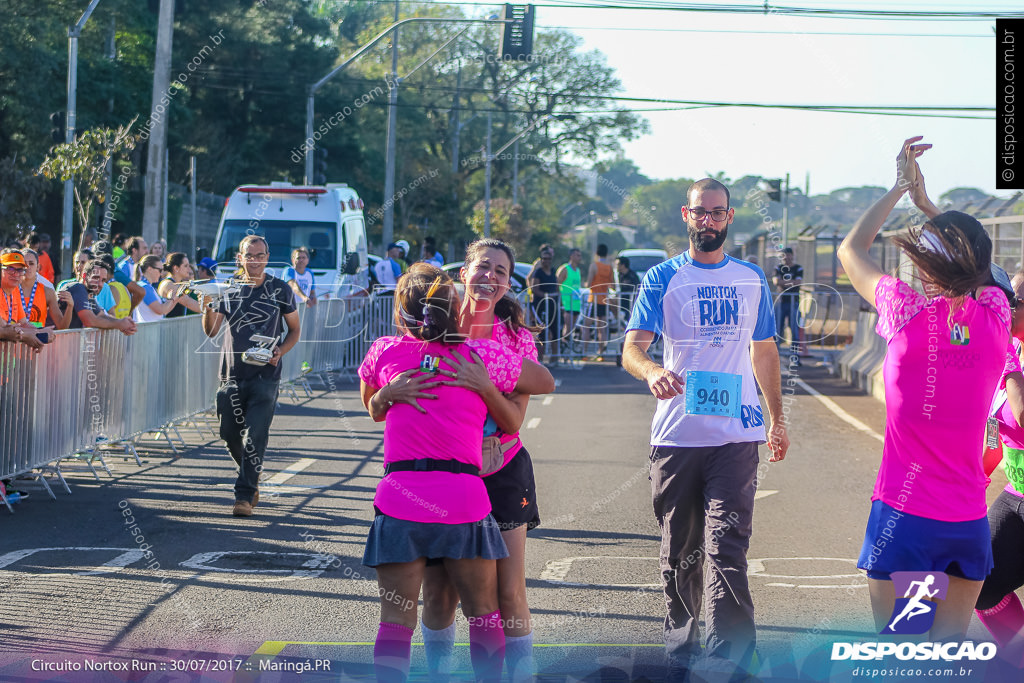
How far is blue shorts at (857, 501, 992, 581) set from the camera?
393 centimetres

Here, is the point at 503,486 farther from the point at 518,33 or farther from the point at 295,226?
the point at 518,33

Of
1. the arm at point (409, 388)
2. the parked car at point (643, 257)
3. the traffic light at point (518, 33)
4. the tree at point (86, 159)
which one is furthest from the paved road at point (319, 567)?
the parked car at point (643, 257)

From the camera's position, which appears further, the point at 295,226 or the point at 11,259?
the point at 295,226

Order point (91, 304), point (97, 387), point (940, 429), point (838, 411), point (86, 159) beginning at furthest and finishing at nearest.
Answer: point (86, 159), point (838, 411), point (91, 304), point (97, 387), point (940, 429)

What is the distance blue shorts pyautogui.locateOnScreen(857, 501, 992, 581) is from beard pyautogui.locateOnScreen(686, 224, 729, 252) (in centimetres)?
158

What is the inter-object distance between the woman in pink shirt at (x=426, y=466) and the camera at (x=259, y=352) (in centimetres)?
476

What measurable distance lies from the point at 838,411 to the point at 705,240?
11.1 m

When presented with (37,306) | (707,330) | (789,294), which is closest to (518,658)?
(707,330)

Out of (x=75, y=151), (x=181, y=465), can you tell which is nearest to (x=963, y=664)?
(x=181, y=465)

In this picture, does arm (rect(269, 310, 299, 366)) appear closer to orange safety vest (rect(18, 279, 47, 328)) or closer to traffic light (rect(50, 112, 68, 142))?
orange safety vest (rect(18, 279, 47, 328))

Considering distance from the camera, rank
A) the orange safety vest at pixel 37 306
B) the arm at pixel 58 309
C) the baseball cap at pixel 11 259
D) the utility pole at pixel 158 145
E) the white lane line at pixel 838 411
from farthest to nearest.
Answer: the utility pole at pixel 158 145 < the white lane line at pixel 838 411 < the arm at pixel 58 309 < the orange safety vest at pixel 37 306 < the baseball cap at pixel 11 259

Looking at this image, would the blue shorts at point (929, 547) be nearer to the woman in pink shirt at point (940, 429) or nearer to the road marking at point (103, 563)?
the woman in pink shirt at point (940, 429)

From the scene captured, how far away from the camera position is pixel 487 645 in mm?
4355

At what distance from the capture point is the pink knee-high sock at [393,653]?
13.1ft
